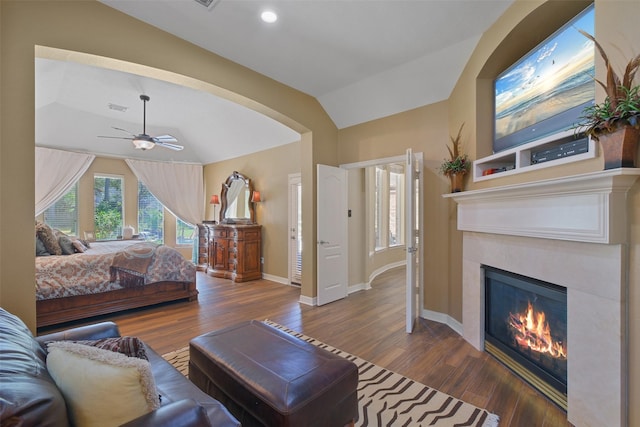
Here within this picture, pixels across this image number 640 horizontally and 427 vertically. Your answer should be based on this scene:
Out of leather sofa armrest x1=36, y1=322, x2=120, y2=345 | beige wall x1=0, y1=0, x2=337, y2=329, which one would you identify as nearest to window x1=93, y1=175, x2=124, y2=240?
beige wall x1=0, y1=0, x2=337, y2=329

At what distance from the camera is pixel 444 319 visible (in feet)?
11.2

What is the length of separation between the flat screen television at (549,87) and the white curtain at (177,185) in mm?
6790

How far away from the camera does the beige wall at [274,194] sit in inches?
213

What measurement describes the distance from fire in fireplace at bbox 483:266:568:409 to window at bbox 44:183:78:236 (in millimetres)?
7548

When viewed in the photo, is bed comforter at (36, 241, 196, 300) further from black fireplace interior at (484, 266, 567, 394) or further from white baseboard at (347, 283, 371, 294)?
black fireplace interior at (484, 266, 567, 394)

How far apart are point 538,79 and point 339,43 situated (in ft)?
5.98

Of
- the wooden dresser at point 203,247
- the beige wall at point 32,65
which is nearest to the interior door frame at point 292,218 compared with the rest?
the wooden dresser at point 203,247

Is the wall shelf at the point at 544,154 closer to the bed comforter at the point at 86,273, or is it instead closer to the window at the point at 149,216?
the bed comforter at the point at 86,273

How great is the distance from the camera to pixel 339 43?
2873mm

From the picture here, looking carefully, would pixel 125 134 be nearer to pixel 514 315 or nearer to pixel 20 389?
pixel 20 389

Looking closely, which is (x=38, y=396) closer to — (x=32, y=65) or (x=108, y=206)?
(x=32, y=65)

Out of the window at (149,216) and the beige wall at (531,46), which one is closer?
the beige wall at (531,46)

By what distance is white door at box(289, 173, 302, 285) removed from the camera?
5258mm

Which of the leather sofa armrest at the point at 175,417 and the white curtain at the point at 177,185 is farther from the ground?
the white curtain at the point at 177,185
